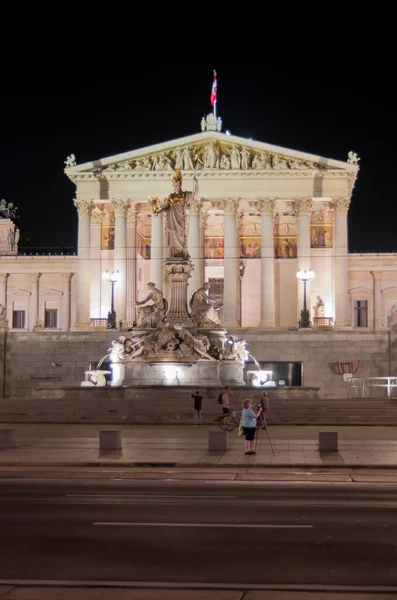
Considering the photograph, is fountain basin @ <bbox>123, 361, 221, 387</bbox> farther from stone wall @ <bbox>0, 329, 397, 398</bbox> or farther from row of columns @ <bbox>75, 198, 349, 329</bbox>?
row of columns @ <bbox>75, 198, 349, 329</bbox>

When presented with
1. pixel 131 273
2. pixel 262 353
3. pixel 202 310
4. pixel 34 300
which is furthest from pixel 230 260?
pixel 202 310

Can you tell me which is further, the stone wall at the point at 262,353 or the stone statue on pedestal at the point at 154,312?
the stone wall at the point at 262,353

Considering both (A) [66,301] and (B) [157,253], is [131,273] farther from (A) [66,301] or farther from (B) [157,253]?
(A) [66,301]

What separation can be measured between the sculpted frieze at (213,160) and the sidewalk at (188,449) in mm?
42362

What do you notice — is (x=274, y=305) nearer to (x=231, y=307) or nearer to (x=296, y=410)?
(x=231, y=307)

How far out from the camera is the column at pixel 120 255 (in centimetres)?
→ 7467

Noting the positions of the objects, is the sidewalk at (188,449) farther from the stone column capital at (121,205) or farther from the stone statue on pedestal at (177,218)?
the stone column capital at (121,205)

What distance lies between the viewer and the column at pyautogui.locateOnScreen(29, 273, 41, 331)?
297 ft

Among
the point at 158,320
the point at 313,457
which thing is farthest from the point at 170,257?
the point at 313,457

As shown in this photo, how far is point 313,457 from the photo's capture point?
24156 millimetres

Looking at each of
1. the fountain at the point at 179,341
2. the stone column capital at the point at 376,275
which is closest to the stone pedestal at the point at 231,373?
the fountain at the point at 179,341

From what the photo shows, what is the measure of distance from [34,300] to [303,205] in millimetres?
30292

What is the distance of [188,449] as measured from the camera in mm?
26531

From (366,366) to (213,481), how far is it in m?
44.8
